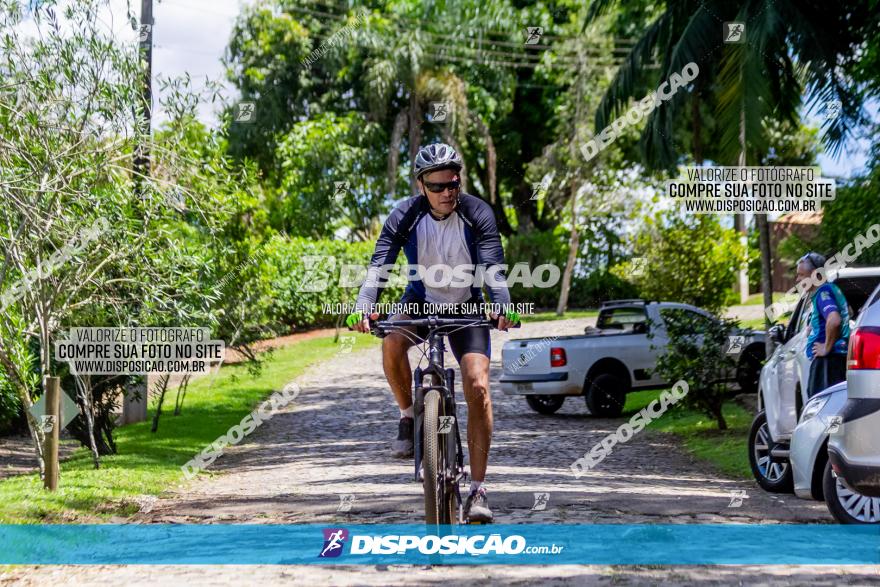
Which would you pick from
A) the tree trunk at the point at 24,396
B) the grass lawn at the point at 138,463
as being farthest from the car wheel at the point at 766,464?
the tree trunk at the point at 24,396

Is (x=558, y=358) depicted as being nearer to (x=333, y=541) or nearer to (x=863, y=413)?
(x=333, y=541)

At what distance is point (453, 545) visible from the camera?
6996mm

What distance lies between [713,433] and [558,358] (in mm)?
3346

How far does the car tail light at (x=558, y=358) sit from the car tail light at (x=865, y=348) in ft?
40.7

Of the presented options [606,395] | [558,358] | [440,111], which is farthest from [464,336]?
[440,111]

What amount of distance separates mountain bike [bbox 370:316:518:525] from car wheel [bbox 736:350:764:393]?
45.2ft

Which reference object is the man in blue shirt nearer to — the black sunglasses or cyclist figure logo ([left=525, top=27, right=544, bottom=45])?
the black sunglasses

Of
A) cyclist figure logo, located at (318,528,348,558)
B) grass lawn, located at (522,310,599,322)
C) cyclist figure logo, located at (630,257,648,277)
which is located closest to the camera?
cyclist figure logo, located at (318,528,348,558)

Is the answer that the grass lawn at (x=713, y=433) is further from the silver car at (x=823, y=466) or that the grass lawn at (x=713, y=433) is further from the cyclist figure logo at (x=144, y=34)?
the cyclist figure logo at (x=144, y=34)

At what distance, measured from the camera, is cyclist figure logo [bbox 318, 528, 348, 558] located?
729cm

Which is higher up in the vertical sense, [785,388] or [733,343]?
[733,343]

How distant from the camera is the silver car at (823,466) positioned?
7.81 meters

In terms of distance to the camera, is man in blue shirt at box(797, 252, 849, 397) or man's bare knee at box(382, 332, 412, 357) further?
man in blue shirt at box(797, 252, 849, 397)

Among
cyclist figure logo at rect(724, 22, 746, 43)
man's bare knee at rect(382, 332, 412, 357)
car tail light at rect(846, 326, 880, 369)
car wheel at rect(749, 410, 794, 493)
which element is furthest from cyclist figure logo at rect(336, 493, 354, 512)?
cyclist figure logo at rect(724, 22, 746, 43)
